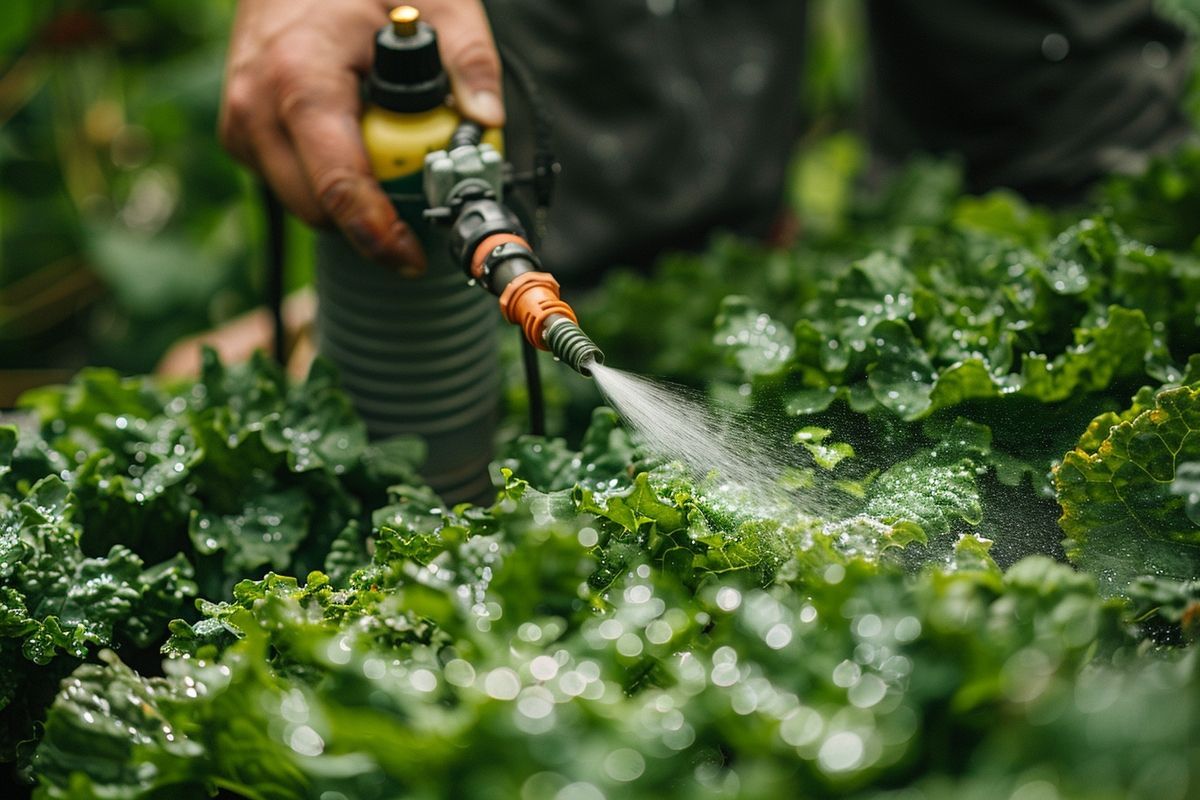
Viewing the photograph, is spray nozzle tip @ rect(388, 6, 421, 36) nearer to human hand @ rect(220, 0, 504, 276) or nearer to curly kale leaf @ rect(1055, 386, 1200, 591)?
human hand @ rect(220, 0, 504, 276)

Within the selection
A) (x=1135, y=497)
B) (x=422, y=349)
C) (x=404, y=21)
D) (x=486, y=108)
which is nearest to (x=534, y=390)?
(x=422, y=349)

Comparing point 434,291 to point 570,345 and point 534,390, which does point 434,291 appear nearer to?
point 534,390

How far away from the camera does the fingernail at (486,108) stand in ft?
5.45

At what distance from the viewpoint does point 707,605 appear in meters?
1.20

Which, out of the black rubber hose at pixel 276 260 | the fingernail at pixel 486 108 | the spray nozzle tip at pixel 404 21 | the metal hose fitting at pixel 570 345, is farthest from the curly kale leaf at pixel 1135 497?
the black rubber hose at pixel 276 260

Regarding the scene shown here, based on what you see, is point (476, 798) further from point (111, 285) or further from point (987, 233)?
point (111, 285)

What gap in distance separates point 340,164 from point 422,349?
358 mm

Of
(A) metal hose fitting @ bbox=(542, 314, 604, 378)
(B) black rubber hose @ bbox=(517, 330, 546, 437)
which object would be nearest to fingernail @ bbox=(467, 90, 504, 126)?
(B) black rubber hose @ bbox=(517, 330, 546, 437)

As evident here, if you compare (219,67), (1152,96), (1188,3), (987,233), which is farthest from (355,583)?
(1188,3)

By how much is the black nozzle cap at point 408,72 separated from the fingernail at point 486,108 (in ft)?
0.15

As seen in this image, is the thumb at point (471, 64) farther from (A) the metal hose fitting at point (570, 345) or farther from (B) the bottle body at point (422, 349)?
(A) the metal hose fitting at point (570, 345)

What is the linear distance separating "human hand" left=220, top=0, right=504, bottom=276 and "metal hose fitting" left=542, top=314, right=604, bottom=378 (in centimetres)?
44

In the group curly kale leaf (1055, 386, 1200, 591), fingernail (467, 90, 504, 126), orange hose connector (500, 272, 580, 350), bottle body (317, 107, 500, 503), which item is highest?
fingernail (467, 90, 504, 126)

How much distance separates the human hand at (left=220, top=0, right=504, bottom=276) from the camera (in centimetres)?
162
